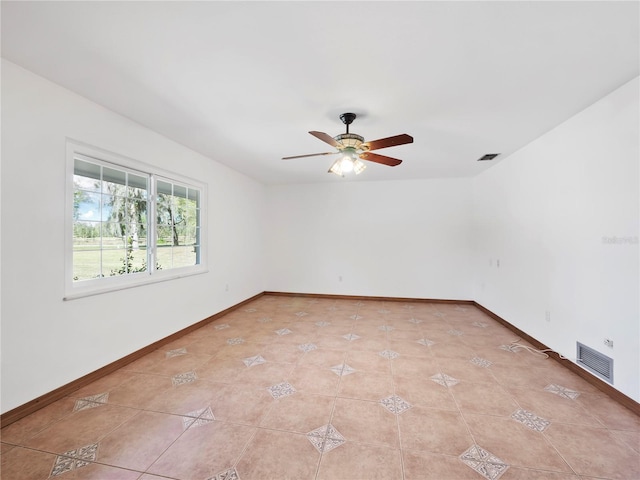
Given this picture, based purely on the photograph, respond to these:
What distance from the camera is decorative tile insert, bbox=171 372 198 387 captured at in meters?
2.35

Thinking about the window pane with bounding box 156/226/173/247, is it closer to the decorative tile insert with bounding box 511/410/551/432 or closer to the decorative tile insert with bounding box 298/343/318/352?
the decorative tile insert with bounding box 298/343/318/352

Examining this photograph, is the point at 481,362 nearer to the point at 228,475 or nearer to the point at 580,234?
the point at 580,234

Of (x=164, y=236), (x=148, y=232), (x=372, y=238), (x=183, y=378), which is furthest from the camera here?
(x=372, y=238)

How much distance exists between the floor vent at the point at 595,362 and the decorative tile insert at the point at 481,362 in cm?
77

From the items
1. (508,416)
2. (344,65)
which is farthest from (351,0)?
(508,416)

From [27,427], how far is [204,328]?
198 cm

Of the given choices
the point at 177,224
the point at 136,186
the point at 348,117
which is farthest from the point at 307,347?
the point at 136,186

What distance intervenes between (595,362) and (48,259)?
4.72 meters

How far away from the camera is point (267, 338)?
3.38 metres

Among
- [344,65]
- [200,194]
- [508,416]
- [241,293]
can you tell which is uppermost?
[344,65]

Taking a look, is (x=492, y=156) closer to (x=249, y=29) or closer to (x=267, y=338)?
(x=249, y=29)

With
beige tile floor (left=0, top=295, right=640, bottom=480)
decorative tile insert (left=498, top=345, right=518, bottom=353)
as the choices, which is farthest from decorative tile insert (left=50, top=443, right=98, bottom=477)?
decorative tile insert (left=498, top=345, right=518, bottom=353)

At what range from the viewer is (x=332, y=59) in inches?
68.4

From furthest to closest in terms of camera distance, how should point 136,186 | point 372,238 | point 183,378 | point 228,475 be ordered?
point 372,238 → point 136,186 → point 183,378 → point 228,475
